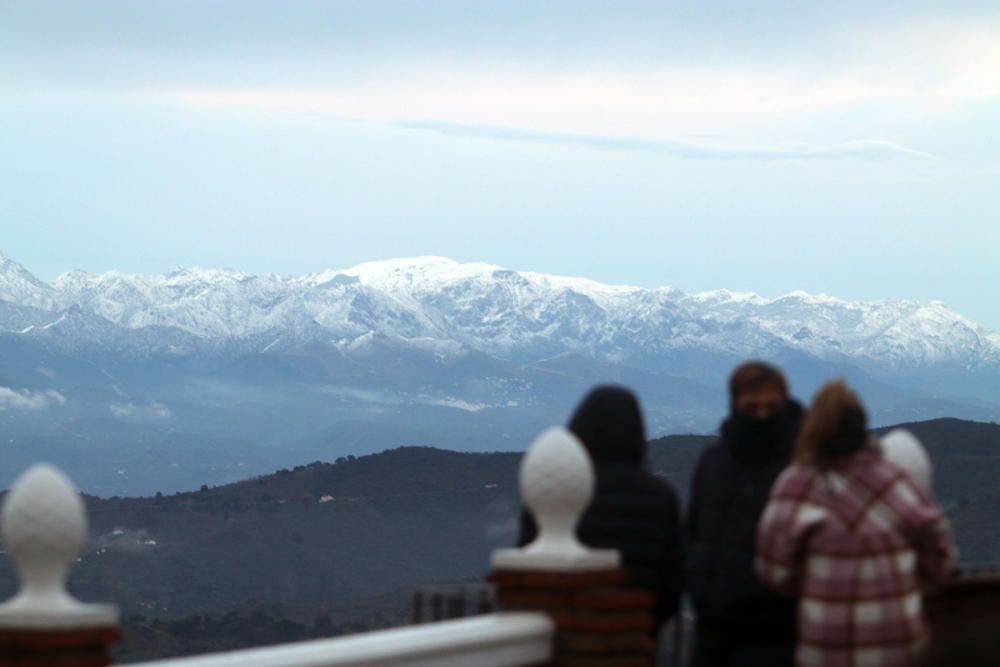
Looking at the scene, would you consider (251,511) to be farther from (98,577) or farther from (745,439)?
(745,439)

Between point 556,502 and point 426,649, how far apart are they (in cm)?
76

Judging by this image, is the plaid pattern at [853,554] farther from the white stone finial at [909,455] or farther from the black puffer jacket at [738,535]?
the white stone finial at [909,455]

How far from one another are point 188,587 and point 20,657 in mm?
155939

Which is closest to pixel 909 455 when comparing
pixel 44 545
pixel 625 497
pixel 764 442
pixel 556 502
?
pixel 764 442

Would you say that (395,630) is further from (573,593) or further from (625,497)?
(625,497)

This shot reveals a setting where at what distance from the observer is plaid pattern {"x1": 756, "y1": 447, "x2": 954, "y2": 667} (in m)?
6.86

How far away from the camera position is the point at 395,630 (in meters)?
7.04

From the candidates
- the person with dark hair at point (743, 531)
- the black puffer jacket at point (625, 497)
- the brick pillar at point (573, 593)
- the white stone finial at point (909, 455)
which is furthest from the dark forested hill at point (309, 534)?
the brick pillar at point (573, 593)

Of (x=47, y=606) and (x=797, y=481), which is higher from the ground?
(x=797, y=481)

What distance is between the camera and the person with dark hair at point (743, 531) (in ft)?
24.5

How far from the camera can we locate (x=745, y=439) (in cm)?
757

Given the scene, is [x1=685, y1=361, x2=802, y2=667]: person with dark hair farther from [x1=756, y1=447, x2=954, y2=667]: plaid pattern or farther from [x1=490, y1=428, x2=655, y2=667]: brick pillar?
[x1=756, y1=447, x2=954, y2=667]: plaid pattern

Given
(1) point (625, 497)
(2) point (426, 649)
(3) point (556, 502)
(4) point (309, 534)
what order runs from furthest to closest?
(4) point (309, 534) → (1) point (625, 497) → (3) point (556, 502) → (2) point (426, 649)

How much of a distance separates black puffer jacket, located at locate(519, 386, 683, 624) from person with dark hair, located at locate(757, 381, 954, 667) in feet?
2.82
